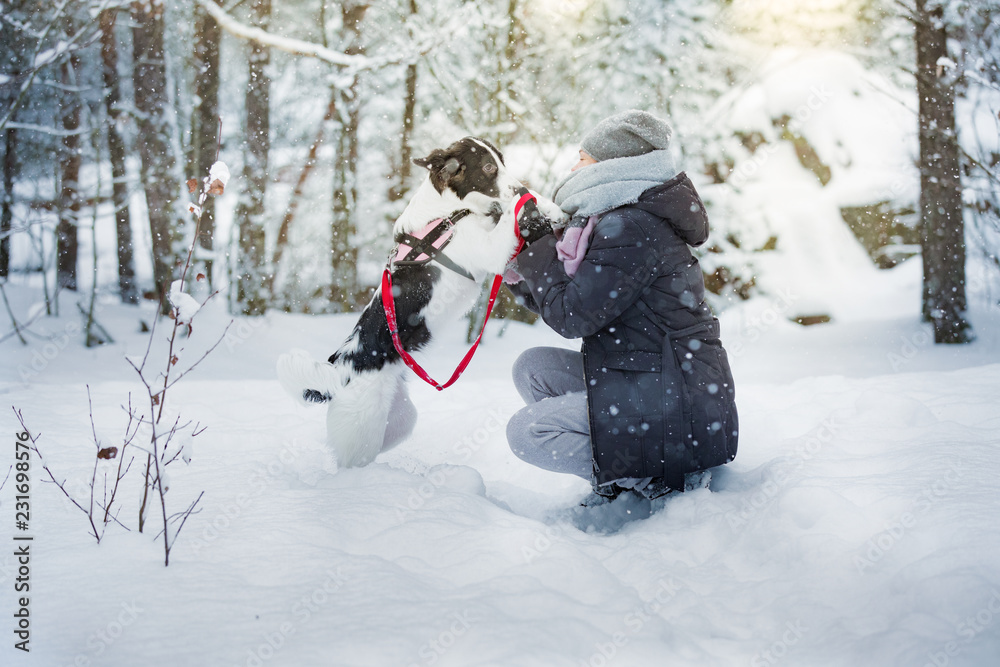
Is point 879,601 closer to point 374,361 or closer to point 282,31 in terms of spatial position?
point 374,361

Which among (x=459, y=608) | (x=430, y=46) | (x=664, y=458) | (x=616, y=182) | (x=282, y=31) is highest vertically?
(x=282, y=31)

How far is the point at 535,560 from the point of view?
5.36 ft

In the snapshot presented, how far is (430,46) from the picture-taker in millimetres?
4941

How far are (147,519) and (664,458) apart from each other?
68.2 inches

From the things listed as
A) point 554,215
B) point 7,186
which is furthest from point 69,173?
point 554,215

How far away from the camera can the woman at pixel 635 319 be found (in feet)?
6.31

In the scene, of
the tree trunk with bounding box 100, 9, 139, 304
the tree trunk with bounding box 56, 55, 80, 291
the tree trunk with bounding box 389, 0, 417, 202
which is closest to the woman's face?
the tree trunk with bounding box 389, 0, 417, 202

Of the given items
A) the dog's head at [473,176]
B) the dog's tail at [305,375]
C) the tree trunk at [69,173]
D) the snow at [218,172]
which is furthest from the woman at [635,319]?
the tree trunk at [69,173]

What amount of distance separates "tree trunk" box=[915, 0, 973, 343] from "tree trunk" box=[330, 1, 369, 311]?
6442 millimetres

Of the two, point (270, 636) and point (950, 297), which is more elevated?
point (950, 297)

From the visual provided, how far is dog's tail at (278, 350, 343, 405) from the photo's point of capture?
2.36m

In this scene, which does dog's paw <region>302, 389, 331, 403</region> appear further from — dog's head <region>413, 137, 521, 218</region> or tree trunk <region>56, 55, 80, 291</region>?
tree trunk <region>56, 55, 80, 291</region>

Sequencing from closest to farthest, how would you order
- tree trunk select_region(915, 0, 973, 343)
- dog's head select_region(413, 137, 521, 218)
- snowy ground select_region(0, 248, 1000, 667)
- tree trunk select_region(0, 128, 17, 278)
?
snowy ground select_region(0, 248, 1000, 667)
dog's head select_region(413, 137, 521, 218)
tree trunk select_region(915, 0, 973, 343)
tree trunk select_region(0, 128, 17, 278)

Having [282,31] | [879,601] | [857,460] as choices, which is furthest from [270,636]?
[282,31]
